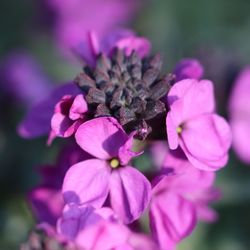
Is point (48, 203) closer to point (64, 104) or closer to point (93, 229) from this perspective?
point (93, 229)

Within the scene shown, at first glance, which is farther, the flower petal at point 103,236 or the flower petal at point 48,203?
the flower petal at point 48,203

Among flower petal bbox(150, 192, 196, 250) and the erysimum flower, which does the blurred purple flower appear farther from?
flower petal bbox(150, 192, 196, 250)

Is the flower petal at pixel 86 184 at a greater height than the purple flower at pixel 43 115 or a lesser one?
lesser

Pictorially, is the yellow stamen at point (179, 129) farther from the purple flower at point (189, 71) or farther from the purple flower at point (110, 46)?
the purple flower at point (110, 46)

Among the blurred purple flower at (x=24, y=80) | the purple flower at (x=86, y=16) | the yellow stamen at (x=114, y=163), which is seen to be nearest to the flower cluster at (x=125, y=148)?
the yellow stamen at (x=114, y=163)

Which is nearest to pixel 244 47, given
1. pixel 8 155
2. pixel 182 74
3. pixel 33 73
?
pixel 33 73

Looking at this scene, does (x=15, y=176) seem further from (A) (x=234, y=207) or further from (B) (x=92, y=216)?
(B) (x=92, y=216)

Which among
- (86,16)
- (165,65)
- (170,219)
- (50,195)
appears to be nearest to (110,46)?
(50,195)
